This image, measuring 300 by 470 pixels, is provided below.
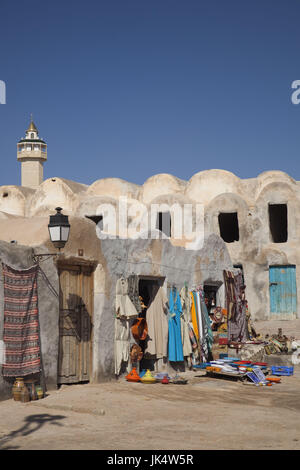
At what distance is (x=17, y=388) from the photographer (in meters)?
8.01

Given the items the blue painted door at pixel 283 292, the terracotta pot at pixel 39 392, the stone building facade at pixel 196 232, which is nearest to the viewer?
the terracotta pot at pixel 39 392

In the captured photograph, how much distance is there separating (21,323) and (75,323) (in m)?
1.45

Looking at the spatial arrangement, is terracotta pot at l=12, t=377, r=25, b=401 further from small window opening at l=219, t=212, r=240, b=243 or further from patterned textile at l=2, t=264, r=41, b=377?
small window opening at l=219, t=212, r=240, b=243

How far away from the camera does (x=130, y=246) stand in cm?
1089

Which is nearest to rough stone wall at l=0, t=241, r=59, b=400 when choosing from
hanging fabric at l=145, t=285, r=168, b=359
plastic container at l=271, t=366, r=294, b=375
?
hanging fabric at l=145, t=285, r=168, b=359

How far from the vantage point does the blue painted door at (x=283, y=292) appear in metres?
21.1

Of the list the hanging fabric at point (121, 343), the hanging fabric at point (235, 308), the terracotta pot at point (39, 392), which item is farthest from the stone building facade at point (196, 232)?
the terracotta pot at point (39, 392)

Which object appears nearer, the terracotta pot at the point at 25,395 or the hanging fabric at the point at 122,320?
the terracotta pot at the point at 25,395

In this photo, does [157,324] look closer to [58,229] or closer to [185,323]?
[185,323]

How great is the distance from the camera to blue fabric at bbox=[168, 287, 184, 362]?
38.4 feet

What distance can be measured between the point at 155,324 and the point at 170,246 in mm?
1679

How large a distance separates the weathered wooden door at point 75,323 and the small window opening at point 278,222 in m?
14.8

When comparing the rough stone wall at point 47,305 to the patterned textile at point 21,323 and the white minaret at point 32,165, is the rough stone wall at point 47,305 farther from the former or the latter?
the white minaret at point 32,165
